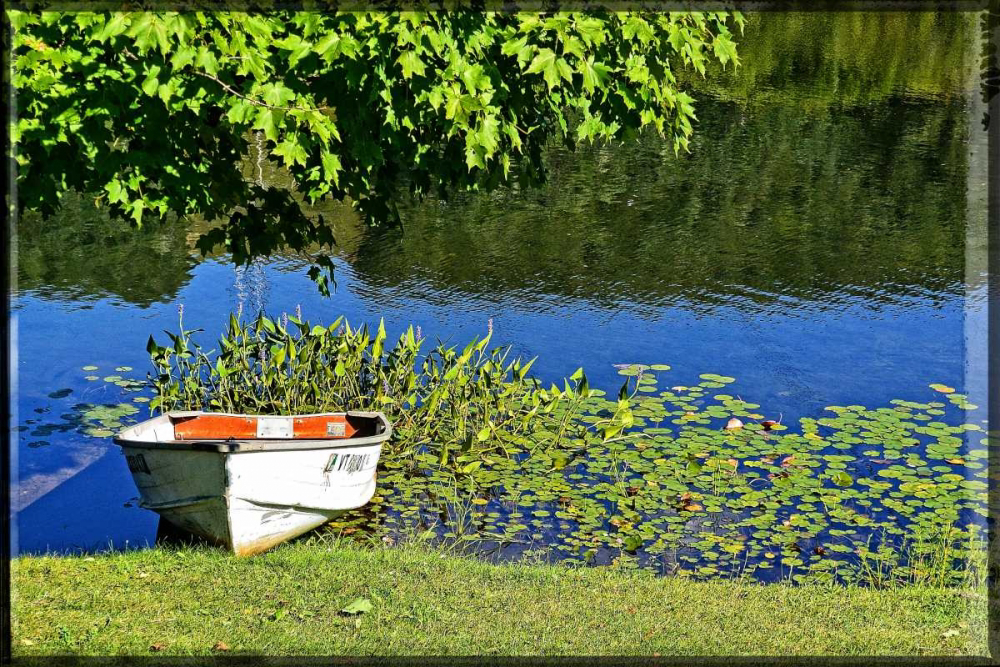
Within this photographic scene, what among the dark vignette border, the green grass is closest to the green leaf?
the dark vignette border

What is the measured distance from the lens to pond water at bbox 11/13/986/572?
13617 mm

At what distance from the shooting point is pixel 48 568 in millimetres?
8836

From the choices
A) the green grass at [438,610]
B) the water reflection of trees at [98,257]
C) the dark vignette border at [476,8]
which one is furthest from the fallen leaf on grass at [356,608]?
the water reflection of trees at [98,257]

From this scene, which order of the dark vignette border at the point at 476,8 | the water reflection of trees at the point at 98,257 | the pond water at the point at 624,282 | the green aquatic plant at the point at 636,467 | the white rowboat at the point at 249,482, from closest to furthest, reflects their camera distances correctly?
the dark vignette border at the point at 476,8
the white rowboat at the point at 249,482
the green aquatic plant at the point at 636,467
the pond water at the point at 624,282
the water reflection of trees at the point at 98,257

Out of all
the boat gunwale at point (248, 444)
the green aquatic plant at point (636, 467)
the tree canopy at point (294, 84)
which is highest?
the tree canopy at point (294, 84)

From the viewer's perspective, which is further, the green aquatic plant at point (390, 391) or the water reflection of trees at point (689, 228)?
the water reflection of trees at point (689, 228)

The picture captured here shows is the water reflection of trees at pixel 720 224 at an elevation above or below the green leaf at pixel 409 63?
below

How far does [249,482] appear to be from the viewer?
9703 mm

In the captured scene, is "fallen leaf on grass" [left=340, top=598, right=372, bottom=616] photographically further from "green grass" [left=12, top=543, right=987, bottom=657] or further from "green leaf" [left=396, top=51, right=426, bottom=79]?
"green leaf" [left=396, top=51, right=426, bottom=79]

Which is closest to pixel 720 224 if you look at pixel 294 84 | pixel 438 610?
pixel 438 610

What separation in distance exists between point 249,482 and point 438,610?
2.38 metres

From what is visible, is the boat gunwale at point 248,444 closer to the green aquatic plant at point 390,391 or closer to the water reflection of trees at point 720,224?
the green aquatic plant at point 390,391

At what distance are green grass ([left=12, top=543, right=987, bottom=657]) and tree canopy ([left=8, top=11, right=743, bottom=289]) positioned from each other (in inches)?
108

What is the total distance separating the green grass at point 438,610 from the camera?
25.0 feet
